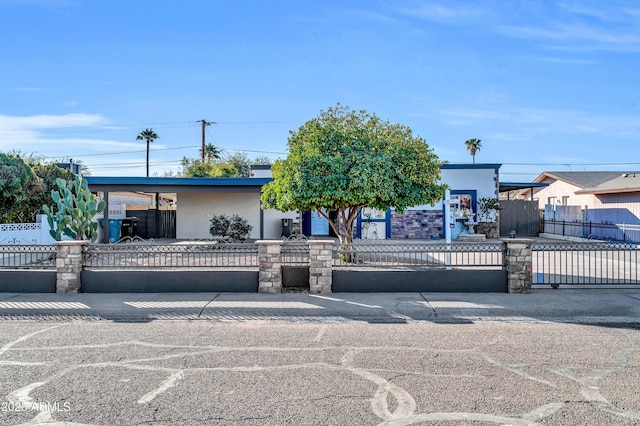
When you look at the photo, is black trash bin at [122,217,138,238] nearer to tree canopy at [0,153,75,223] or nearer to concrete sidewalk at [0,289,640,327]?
tree canopy at [0,153,75,223]

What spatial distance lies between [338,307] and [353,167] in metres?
4.54

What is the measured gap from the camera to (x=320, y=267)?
33.2ft

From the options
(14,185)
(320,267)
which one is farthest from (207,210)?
(320,267)

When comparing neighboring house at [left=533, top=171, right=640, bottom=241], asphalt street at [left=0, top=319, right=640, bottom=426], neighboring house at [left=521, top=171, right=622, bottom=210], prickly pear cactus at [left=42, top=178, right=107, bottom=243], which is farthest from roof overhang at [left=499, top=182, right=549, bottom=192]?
prickly pear cactus at [left=42, top=178, right=107, bottom=243]

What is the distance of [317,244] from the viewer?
10094mm

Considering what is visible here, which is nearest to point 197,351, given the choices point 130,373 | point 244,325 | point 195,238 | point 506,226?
point 130,373

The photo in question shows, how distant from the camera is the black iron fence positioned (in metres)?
20.2

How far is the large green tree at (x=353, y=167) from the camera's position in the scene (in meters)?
12.1

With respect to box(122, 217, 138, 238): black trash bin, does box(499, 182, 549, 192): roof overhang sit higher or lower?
higher

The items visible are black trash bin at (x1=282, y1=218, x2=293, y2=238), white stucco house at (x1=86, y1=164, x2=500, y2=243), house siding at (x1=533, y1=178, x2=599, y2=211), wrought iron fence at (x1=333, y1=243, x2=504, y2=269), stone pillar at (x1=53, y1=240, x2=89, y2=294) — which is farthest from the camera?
house siding at (x1=533, y1=178, x2=599, y2=211)

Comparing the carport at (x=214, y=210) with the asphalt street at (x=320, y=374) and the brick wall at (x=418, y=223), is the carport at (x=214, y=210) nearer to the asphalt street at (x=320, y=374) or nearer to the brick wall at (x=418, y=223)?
the brick wall at (x=418, y=223)

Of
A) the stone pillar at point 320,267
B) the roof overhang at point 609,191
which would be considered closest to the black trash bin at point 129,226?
the stone pillar at point 320,267

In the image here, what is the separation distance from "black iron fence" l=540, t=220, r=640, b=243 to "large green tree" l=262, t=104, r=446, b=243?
11.7 meters

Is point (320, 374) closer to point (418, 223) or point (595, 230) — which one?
point (418, 223)
